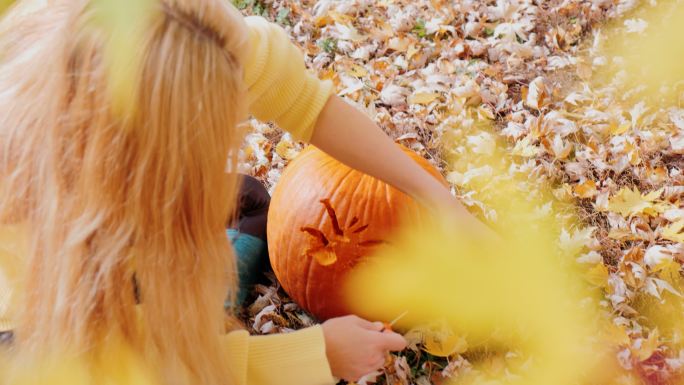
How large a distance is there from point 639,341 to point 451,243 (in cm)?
57

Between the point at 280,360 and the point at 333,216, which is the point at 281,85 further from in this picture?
the point at 280,360

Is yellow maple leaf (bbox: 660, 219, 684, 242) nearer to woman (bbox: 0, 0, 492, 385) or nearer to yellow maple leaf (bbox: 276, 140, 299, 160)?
woman (bbox: 0, 0, 492, 385)

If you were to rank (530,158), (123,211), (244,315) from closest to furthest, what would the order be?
(123,211)
(244,315)
(530,158)

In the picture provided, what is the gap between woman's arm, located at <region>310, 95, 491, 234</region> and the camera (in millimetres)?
1655

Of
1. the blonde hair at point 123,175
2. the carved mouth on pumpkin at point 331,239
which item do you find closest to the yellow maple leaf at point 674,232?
the carved mouth on pumpkin at point 331,239

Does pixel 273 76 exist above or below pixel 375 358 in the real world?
above

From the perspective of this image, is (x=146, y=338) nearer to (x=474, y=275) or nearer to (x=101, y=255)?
(x=101, y=255)

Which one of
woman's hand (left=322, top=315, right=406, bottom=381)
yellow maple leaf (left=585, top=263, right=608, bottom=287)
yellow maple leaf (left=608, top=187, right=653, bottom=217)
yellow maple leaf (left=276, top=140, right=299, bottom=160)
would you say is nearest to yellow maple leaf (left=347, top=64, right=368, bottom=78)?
yellow maple leaf (left=276, top=140, right=299, bottom=160)

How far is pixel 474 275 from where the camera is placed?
6.18ft

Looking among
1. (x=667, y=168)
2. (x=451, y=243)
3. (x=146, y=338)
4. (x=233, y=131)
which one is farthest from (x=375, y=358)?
(x=667, y=168)

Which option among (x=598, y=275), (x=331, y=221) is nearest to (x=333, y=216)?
(x=331, y=221)

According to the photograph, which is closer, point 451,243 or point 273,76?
point 273,76

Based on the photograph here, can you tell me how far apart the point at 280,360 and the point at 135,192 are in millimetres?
543


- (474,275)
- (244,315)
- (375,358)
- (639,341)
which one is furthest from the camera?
(244,315)
